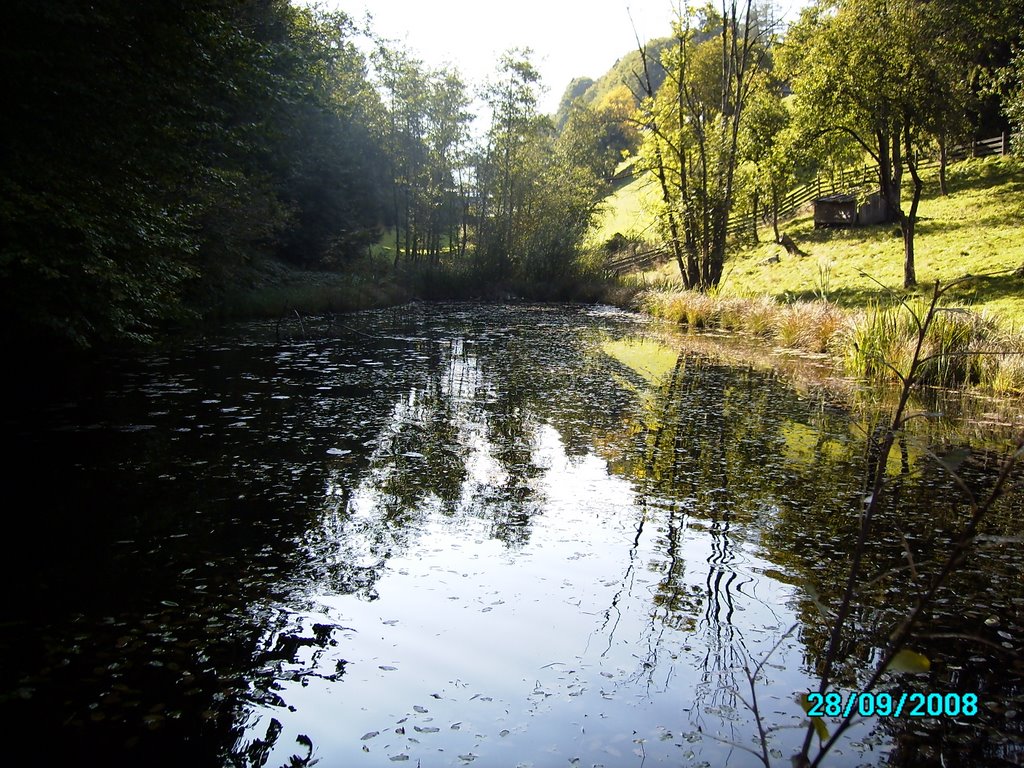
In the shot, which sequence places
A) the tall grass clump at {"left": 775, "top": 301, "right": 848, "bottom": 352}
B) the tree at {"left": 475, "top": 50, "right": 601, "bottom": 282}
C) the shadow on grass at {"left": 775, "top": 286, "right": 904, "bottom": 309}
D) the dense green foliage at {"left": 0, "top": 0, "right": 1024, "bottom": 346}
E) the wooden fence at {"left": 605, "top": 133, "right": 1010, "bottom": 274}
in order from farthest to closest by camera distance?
the wooden fence at {"left": 605, "top": 133, "right": 1010, "bottom": 274} → the tree at {"left": 475, "top": 50, "right": 601, "bottom": 282} → the shadow on grass at {"left": 775, "top": 286, "right": 904, "bottom": 309} → the tall grass clump at {"left": 775, "top": 301, "right": 848, "bottom": 352} → the dense green foliage at {"left": 0, "top": 0, "right": 1024, "bottom": 346}

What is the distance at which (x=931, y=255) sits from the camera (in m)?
20.5

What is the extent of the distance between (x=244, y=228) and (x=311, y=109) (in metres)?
10.4

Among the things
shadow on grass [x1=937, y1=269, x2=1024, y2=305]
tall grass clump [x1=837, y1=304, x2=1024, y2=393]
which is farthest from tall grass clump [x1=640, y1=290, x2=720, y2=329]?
tall grass clump [x1=837, y1=304, x2=1024, y2=393]

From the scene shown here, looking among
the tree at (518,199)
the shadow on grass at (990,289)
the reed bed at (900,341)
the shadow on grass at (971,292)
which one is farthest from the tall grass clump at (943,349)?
the tree at (518,199)

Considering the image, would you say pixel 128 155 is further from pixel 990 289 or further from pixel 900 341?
pixel 990 289

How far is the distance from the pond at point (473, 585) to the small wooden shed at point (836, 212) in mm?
22477

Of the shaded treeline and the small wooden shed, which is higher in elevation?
the small wooden shed

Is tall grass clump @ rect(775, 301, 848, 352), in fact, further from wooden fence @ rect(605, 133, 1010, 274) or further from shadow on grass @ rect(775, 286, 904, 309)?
wooden fence @ rect(605, 133, 1010, 274)

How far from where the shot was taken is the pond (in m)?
2.82

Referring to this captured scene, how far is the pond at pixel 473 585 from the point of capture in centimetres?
282

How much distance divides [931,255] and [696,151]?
293 inches

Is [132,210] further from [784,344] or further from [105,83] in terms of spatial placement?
[784,344]

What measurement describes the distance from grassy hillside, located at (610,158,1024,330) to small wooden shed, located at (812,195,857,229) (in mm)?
536

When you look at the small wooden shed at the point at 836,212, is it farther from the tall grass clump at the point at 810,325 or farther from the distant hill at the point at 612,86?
the distant hill at the point at 612,86
